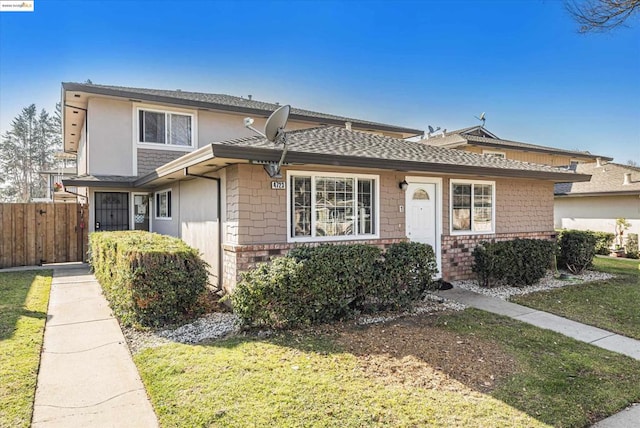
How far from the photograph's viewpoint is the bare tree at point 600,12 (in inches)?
237

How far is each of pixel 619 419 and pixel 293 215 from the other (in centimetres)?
557

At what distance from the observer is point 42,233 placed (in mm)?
12336

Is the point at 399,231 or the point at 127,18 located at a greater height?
the point at 127,18

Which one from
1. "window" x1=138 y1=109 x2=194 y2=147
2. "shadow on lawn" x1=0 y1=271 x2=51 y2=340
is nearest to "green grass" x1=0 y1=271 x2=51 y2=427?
"shadow on lawn" x1=0 y1=271 x2=51 y2=340

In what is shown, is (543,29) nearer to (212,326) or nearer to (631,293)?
(631,293)

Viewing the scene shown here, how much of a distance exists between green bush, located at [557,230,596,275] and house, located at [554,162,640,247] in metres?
6.75

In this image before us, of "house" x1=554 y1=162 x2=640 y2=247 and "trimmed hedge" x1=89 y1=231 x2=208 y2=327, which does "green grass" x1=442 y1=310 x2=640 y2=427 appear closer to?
"trimmed hedge" x1=89 y1=231 x2=208 y2=327

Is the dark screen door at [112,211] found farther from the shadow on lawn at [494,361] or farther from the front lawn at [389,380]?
the shadow on lawn at [494,361]

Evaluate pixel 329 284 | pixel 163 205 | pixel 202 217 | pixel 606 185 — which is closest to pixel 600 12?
pixel 329 284

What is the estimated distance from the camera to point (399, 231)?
28.9ft

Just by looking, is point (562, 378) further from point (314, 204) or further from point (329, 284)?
point (314, 204)

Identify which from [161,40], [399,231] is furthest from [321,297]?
[161,40]

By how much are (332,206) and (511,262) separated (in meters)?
4.39

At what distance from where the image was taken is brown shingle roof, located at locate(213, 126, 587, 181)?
21.6ft
